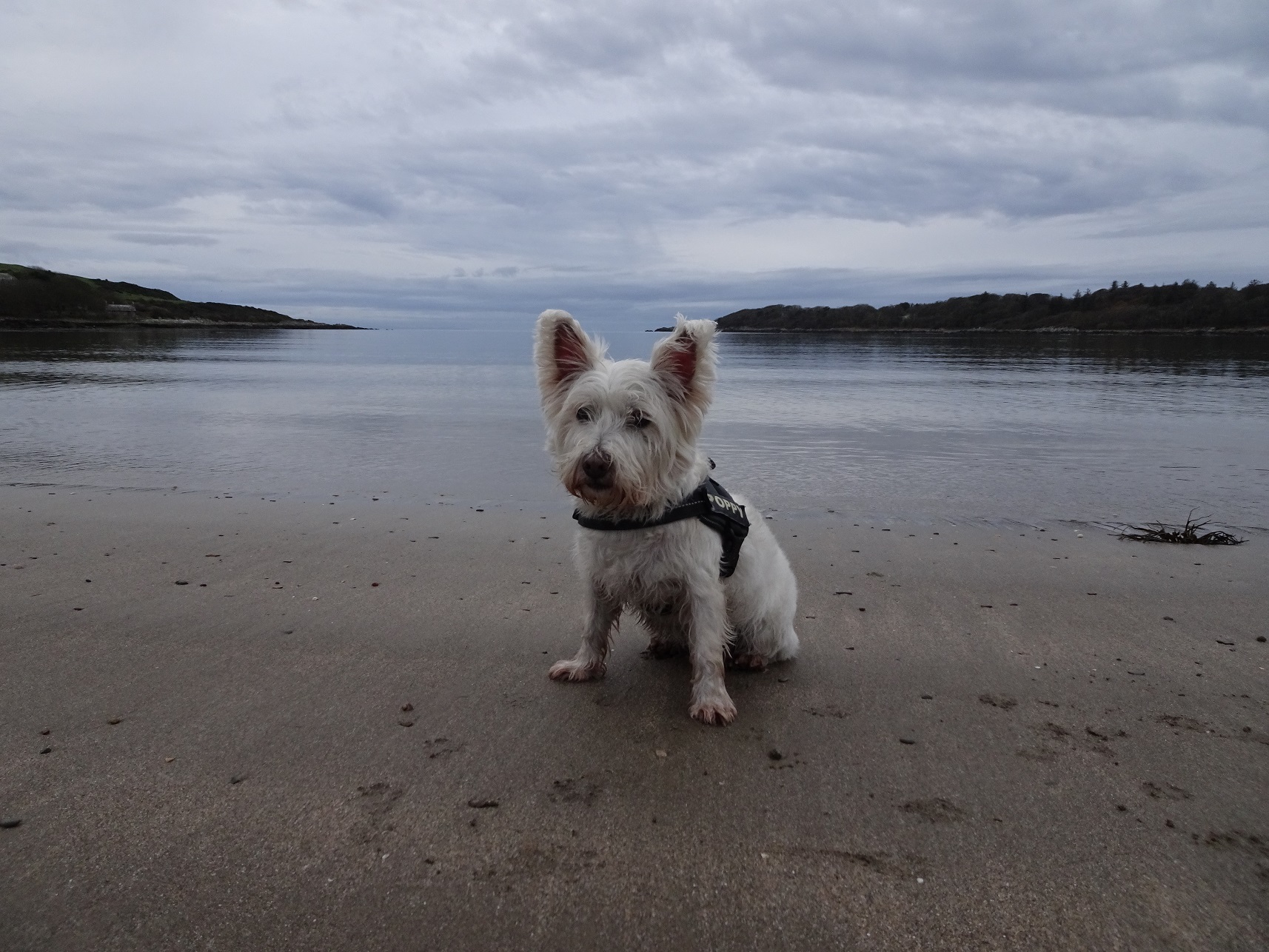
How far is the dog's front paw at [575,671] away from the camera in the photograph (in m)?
4.29

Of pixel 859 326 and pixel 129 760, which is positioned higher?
pixel 859 326

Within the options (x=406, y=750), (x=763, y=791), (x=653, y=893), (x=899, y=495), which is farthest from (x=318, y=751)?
(x=899, y=495)

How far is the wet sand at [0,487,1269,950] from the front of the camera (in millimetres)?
2479

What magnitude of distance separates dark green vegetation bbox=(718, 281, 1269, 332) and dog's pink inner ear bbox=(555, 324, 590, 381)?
377 feet

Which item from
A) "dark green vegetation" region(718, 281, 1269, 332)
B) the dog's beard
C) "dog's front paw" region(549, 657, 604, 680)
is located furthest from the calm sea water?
"dark green vegetation" region(718, 281, 1269, 332)

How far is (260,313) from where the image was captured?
152375 mm

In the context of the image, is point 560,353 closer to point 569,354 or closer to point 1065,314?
point 569,354

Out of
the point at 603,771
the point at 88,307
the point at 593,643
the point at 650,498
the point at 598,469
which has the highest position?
the point at 88,307

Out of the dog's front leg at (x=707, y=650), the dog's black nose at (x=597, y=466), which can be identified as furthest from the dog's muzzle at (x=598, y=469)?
the dog's front leg at (x=707, y=650)

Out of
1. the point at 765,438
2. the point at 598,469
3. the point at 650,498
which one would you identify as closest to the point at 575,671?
the point at 650,498

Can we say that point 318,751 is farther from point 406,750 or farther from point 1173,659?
point 1173,659

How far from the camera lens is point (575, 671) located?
4312 millimetres

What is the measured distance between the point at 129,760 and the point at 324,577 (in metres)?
2.71

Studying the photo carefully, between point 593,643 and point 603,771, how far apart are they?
3.55 feet
